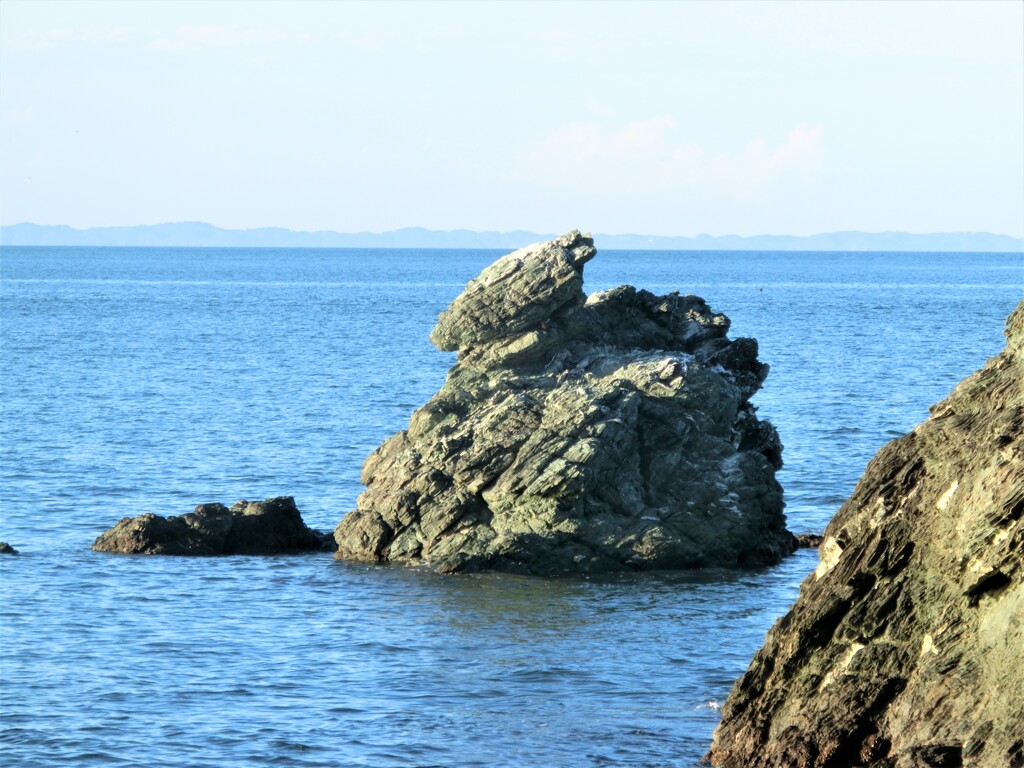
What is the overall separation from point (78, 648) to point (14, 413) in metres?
41.2

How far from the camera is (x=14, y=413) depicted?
68562 millimetres

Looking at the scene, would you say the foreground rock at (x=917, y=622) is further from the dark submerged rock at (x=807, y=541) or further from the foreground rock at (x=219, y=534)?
the foreground rock at (x=219, y=534)

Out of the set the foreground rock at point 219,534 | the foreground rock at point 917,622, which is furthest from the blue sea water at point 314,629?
the foreground rock at point 917,622

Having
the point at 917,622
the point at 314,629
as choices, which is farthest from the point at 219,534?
the point at 917,622

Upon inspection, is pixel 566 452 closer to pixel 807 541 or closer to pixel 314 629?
pixel 314 629

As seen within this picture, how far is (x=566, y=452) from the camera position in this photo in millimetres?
36562

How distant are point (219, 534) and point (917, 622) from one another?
23401 millimetres

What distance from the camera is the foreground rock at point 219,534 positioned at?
1550 inches

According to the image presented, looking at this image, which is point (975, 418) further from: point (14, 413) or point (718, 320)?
point (14, 413)

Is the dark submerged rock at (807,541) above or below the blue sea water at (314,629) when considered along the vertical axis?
above

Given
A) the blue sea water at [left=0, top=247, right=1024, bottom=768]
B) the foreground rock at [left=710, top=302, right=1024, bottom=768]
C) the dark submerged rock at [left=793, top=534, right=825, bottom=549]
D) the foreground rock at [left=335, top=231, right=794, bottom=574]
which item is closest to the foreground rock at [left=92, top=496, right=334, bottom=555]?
the blue sea water at [left=0, top=247, right=1024, bottom=768]

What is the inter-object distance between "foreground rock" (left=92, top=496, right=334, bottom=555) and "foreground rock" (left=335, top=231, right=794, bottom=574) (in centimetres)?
190

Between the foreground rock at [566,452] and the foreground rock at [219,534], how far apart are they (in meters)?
1.90

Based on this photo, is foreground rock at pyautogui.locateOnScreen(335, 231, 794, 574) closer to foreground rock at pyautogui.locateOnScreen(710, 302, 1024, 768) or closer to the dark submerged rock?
the dark submerged rock
